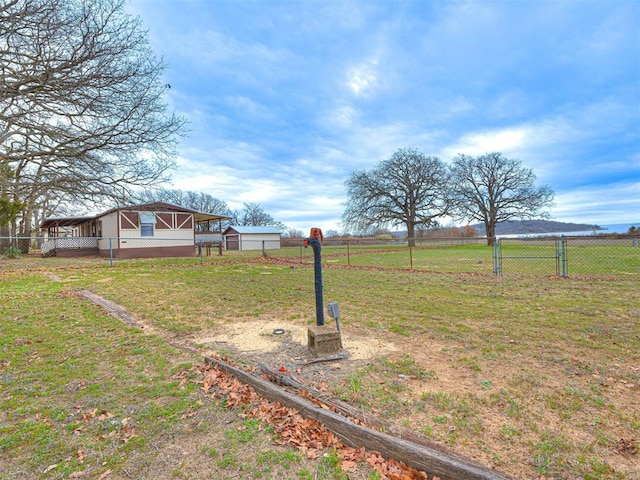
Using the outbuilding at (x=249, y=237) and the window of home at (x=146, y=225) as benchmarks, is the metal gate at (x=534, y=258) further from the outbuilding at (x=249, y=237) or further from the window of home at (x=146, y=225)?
the outbuilding at (x=249, y=237)

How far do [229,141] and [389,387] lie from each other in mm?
24717

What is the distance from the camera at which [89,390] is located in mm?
2869

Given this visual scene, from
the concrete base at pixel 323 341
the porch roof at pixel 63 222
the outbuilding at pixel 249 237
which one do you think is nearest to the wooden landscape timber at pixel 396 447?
the concrete base at pixel 323 341

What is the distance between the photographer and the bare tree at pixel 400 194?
34906 mm

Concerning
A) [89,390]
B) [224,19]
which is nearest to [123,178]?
[224,19]

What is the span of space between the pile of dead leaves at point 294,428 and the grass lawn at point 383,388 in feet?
0.41

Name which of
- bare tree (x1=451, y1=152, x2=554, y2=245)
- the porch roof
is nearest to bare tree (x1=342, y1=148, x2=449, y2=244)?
bare tree (x1=451, y1=152, x2=554, y2=245)

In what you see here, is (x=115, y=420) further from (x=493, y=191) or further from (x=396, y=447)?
(x=493, y=191)

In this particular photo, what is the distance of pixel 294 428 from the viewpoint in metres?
2.21

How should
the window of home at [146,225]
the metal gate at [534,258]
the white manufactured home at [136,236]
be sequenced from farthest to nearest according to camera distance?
the window of home at [146,225] → the white manufactured home at [136,236] → the metal gate at [534,258]

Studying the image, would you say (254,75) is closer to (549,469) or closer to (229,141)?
(229,141)

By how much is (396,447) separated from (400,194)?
116 ft

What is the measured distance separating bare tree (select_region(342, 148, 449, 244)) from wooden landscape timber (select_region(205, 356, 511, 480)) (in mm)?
33011

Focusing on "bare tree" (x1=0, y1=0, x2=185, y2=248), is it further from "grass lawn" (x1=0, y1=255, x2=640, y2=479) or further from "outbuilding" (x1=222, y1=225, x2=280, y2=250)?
"outbuilding" (x1=222, y1=225, x2=280, y2=250)
